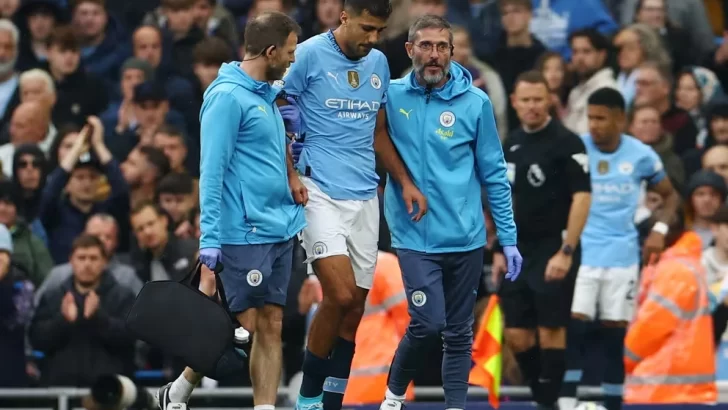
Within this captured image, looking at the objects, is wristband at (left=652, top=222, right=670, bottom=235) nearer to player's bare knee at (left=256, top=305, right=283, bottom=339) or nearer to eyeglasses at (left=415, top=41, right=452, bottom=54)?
eyeglasses at (left=415, top=41, right=452, bottom=54)

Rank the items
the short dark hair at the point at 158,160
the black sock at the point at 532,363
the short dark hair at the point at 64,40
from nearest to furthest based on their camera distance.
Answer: the black sock at the point at 532,363, the short dark hair at the point at 158,160, the short dark hair at the point at 64,40

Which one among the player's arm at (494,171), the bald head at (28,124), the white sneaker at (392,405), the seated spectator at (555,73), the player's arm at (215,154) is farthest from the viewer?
the seated spectator at (555,73)

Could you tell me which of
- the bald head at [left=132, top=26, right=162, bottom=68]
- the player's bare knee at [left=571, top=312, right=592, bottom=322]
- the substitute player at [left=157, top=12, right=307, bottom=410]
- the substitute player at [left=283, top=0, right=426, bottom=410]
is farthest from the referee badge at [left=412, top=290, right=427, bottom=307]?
the bald head at [left=132, top=26, right=162, bottom=68]

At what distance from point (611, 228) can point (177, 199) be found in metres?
3.47

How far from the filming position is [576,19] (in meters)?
16.8

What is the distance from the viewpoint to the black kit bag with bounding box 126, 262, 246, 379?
970cm

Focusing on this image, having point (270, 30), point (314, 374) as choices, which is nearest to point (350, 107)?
point (270, 30)

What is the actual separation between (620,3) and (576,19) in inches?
38.8

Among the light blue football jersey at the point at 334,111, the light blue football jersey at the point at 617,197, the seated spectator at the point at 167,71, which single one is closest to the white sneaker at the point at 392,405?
the light blue football jersey at the point at 334,111

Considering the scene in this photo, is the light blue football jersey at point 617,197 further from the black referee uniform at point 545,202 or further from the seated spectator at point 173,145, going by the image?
the seated spectator at point 173,145

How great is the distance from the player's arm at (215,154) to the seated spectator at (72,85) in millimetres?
6513

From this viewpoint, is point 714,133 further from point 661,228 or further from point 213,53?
point 213,53

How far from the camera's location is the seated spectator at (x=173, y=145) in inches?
587

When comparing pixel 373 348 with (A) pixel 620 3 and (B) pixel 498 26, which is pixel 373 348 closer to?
(B) pixel 498 26
